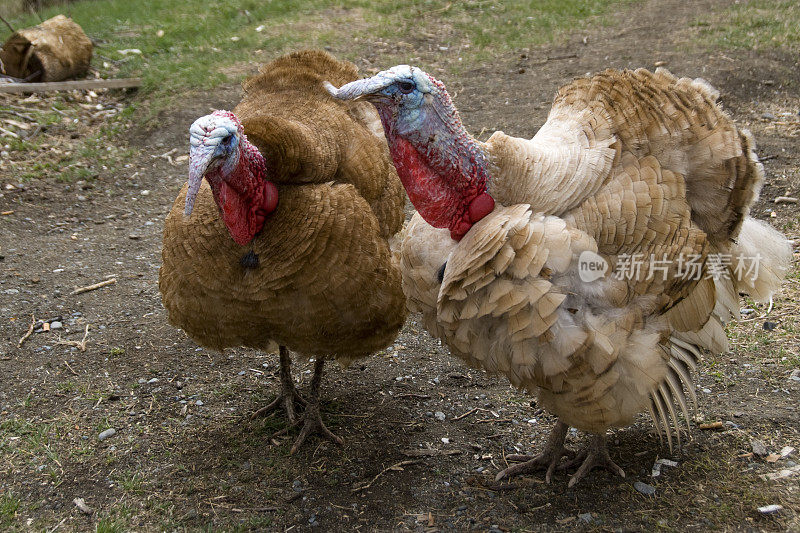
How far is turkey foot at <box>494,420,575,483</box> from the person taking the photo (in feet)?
12.8

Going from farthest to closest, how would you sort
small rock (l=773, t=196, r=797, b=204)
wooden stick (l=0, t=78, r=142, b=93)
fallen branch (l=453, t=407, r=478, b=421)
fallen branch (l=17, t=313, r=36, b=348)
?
1. wooden stick (l=0, t=78, r=142, b=93)
2. small rock (l=773, t=196, r=797, b=204)
3. fallen branch (l=17, t=313, r=36, b=348)
4. fallen branch (l=453, t=407, r=478, b=421)

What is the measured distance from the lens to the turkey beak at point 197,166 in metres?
3.25

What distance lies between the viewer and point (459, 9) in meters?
11.2

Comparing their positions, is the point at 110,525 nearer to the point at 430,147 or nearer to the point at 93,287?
the point at 430,147

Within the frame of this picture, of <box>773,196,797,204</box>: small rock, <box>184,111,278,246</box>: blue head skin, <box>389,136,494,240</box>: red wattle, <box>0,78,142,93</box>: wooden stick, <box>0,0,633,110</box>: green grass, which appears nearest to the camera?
<box>184,111,278,246</box>: blue head skin

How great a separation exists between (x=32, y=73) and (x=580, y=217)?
334 inches

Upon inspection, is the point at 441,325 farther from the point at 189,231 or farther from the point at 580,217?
the point at 189,231

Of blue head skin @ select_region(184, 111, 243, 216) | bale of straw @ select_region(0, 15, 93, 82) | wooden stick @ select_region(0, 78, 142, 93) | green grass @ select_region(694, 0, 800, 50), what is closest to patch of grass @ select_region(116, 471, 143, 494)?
blue head skin @ select_region(184, 111, 243, 216)

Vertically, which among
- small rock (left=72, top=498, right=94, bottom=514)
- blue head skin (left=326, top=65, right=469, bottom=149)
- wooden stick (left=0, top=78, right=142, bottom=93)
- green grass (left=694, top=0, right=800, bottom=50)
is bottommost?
small rock (left=72, top=498, right=94, bottom=514)

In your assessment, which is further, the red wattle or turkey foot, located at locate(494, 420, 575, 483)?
turkey foot, located at locate(494, 420, 575, 483)

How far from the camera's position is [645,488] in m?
3.71

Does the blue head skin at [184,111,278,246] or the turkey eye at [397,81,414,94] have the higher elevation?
the turkey eye at [397,81,414,94]

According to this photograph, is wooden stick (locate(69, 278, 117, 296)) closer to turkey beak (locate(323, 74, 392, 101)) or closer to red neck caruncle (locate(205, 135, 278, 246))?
red neck caruncle (locate(205, 135, 278, 246))

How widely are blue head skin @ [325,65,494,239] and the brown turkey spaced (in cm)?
41
